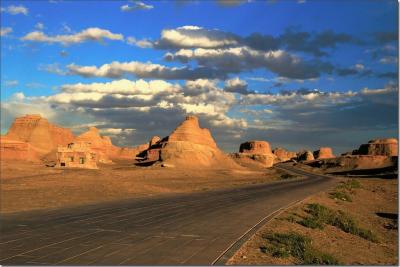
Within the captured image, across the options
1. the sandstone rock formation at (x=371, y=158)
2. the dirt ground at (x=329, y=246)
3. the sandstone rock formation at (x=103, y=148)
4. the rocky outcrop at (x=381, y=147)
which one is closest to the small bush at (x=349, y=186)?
the dirt ground at (x=329, y=246)

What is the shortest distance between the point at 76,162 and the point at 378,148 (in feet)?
383

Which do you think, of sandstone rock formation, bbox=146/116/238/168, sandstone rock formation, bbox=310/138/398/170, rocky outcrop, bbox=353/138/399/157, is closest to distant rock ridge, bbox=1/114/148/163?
sandstone rock formation, bbox=146/116/238/168

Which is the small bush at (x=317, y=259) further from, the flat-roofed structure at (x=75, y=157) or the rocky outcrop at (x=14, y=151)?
the rocky outcrop at (x=14, y=151)

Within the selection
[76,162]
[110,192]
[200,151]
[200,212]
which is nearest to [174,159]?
[200,151]

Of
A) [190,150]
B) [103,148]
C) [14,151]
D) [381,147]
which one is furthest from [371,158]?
[14,151]

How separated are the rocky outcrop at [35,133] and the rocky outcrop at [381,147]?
111919mm

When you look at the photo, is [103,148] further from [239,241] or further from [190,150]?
[239,241]

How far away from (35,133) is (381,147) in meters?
121

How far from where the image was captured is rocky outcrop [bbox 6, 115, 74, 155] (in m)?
140

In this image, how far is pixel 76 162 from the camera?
3036 inches

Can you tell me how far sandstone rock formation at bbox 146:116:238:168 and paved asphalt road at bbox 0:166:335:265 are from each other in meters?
74.5

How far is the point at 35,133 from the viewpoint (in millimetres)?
142375

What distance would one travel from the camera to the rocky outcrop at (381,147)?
14938cm

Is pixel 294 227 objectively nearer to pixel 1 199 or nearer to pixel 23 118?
pixel 1 199
